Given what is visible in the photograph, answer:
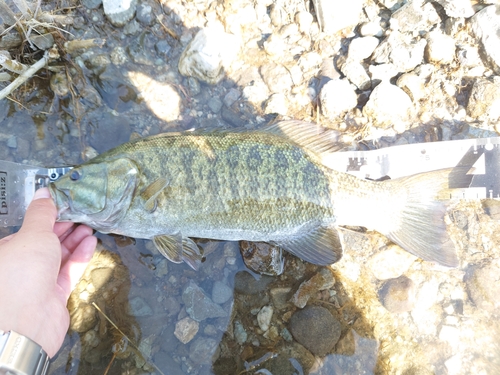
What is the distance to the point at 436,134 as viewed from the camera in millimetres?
3875

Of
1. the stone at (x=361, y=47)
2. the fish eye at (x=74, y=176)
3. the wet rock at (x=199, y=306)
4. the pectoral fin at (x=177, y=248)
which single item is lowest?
the wet rock at (x=199, y=306)

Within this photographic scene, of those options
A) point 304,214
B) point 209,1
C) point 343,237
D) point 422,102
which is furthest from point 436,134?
point 209,1

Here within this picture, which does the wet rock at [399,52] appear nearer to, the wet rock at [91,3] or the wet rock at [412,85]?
the wet rock at [412,85]

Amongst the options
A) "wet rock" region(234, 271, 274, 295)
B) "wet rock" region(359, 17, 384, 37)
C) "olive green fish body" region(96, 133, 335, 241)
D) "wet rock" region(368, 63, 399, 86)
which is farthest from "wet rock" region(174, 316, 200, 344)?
"wet rock" region(359, 17, 384, 37)

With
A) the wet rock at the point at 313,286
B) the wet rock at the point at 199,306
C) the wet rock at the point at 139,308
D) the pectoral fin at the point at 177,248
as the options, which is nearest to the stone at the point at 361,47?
the wet rock at the point at 313,286

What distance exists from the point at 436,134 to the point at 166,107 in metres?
3.09

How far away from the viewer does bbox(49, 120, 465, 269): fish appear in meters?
3.09

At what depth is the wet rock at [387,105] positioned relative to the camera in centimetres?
375

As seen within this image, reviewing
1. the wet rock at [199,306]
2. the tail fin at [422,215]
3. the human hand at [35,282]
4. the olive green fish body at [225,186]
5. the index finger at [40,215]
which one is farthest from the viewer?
the wet rock at [199,306]

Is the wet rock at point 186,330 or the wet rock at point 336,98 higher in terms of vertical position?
the wet rock at point 336,98

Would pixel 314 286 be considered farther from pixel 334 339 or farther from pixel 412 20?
pixel 412 20

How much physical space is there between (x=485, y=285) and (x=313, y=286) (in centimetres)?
185

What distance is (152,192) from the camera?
3074mm

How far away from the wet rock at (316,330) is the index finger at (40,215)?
2483mm
